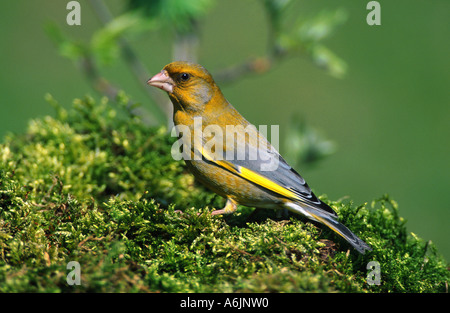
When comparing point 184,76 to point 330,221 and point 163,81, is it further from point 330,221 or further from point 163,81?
point 330,221

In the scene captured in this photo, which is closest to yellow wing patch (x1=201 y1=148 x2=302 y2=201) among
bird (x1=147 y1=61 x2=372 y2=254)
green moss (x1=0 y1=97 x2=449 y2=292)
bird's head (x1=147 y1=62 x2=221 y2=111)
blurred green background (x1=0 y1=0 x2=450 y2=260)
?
bird (x1=147 y1=61 x2=372 y2=254)

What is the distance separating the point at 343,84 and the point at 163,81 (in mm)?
7159

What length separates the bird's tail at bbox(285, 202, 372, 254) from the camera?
10.1ft

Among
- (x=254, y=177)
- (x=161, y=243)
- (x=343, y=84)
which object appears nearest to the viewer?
(x=161, y=243)

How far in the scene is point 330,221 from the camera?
3252mm

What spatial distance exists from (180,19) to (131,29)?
17.6 inches

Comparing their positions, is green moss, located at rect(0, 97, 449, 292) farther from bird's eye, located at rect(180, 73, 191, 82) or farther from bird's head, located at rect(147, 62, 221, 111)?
bird's eye, located at rect(180, 73, 191, 82)

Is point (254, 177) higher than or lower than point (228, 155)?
lower

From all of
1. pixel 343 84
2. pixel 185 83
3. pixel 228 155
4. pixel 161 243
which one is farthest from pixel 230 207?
pixel 343 84

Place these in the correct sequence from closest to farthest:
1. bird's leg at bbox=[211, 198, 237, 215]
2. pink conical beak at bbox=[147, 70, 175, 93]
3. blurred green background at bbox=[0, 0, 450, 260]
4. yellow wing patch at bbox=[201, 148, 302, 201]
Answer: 1. yellow wing patch at bbox=[201, 148, 302, 201]
2. bird's leg at bbox=[211, 198, 237, 215]
3. pink conical beak at bbox=[147, 70, 175, 93]
4. blurred green background at bbox=[0, 0, 450, 260]

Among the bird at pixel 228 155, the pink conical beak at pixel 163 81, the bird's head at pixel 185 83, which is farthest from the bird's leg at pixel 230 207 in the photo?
the pink conical beak at pixel 163 81

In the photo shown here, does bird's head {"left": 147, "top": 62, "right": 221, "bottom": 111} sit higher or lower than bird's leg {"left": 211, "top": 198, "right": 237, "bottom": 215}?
higher

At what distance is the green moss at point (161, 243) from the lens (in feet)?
8.61

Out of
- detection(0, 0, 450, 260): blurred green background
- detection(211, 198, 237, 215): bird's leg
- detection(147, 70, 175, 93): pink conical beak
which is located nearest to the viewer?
detection(211, 198, 237, 215): bird's leg
